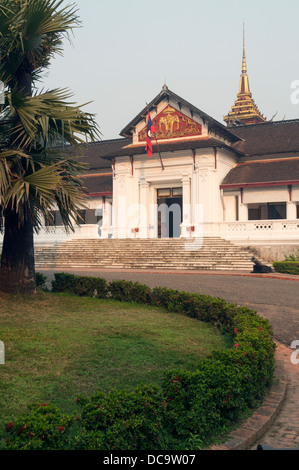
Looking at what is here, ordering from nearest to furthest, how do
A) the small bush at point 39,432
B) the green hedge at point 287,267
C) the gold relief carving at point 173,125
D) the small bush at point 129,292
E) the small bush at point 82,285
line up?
1. the small bush at point 39,432
2. the small bush at point 129,292
3. the small bush at point 82,285
4. the green hedge at point 287,267
5. the gold relief carving at point 173,125

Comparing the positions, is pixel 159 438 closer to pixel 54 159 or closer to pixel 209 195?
pixel 54 159

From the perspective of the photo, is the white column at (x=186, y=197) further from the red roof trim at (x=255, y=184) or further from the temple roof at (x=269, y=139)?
the temple roof at (x=269, y=139)

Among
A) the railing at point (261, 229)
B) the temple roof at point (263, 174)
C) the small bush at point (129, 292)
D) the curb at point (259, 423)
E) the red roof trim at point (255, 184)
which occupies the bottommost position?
the curb at point (259, 423)

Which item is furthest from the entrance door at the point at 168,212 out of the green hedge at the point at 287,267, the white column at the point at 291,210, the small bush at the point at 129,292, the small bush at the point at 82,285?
the small bush at the point at 129,292

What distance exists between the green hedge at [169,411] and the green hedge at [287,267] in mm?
15191

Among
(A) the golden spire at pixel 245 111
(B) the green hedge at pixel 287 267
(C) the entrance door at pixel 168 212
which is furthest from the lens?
(A) the golden spire at pixel 245 111

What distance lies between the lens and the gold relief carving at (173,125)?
3228 centimetres

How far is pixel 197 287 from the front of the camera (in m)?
16.2

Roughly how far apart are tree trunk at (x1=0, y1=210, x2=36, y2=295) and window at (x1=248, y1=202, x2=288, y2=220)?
77.4 ft

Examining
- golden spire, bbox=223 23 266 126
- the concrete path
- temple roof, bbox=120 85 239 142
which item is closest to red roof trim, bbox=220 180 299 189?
temple roof, bbox=120 85 239 142

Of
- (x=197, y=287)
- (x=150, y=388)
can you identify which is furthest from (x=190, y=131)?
(x=150, y=388)

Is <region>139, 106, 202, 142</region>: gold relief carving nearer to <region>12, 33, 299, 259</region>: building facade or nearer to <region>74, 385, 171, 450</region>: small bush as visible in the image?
<region>12, 33, 299, 259</region>: building facade

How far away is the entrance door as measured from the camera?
3400 cm

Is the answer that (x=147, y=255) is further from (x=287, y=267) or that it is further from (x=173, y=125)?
(x=173, y=125)
